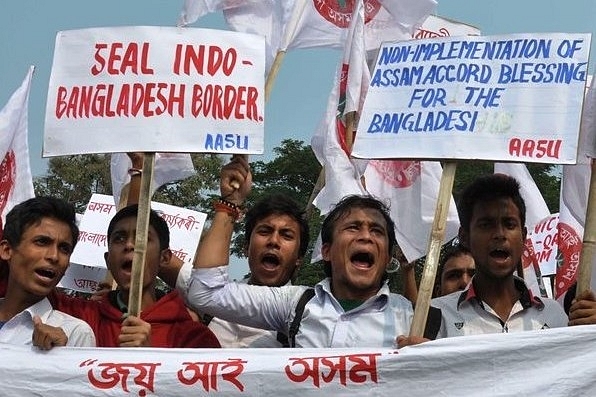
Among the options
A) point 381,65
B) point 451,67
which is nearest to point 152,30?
point 381,65

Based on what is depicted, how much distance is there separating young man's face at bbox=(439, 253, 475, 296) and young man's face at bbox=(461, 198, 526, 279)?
4.33 ft

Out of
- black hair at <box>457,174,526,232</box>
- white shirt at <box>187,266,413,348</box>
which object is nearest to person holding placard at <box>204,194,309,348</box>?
white shirt at <box>187,266,413,348</box>

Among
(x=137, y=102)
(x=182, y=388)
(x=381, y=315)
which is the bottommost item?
(x=182, y=388)

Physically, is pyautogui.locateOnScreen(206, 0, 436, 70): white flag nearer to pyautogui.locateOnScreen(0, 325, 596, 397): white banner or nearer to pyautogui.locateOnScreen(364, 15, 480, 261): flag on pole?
pyautogui.locateOnScreen(364, 15, 480, 261): flag on pole

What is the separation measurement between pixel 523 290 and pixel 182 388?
4.67 ft

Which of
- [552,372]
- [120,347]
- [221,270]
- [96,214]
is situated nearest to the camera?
[552,372]

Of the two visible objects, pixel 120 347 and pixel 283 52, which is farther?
pixel 283 52

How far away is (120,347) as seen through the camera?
12.7 feet

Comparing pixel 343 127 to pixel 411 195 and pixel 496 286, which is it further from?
pixel 496 286

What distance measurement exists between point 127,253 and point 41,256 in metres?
0.46

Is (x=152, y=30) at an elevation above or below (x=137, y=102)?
above

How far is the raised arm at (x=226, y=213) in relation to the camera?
4125 mm

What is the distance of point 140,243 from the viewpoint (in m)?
4.04

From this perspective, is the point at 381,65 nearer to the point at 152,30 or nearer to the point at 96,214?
the point at 152,30
